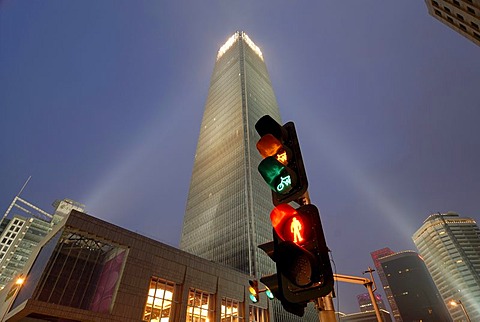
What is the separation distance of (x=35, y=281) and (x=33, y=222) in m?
124

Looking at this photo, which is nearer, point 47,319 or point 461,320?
point 47,319

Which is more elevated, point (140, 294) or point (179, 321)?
point (140, 294)

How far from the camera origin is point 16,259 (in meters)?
116

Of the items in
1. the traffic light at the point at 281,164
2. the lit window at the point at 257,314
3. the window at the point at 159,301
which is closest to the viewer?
the traffic light at the point at 281,164

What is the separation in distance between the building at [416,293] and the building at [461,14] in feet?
633

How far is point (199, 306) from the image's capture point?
3825 cm

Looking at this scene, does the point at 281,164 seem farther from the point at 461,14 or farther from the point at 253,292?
the point at 461,14

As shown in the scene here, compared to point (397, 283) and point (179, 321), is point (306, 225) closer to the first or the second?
point (179, 321)

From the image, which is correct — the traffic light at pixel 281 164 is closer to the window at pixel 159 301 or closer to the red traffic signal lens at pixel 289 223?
the red traffic signal lens at pixel 289 223

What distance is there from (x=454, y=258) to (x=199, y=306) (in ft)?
602

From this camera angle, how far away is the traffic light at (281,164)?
3338mm

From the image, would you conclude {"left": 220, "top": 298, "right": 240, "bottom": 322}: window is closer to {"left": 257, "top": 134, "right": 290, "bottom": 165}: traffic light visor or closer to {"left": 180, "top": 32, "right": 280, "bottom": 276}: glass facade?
{"left": 180, "top": 32, "right": 280, "bottom": 276}: glass facade

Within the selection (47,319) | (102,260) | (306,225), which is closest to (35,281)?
(47,319)

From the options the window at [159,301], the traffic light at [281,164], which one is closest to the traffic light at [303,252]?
the traffic light at [281,164]
